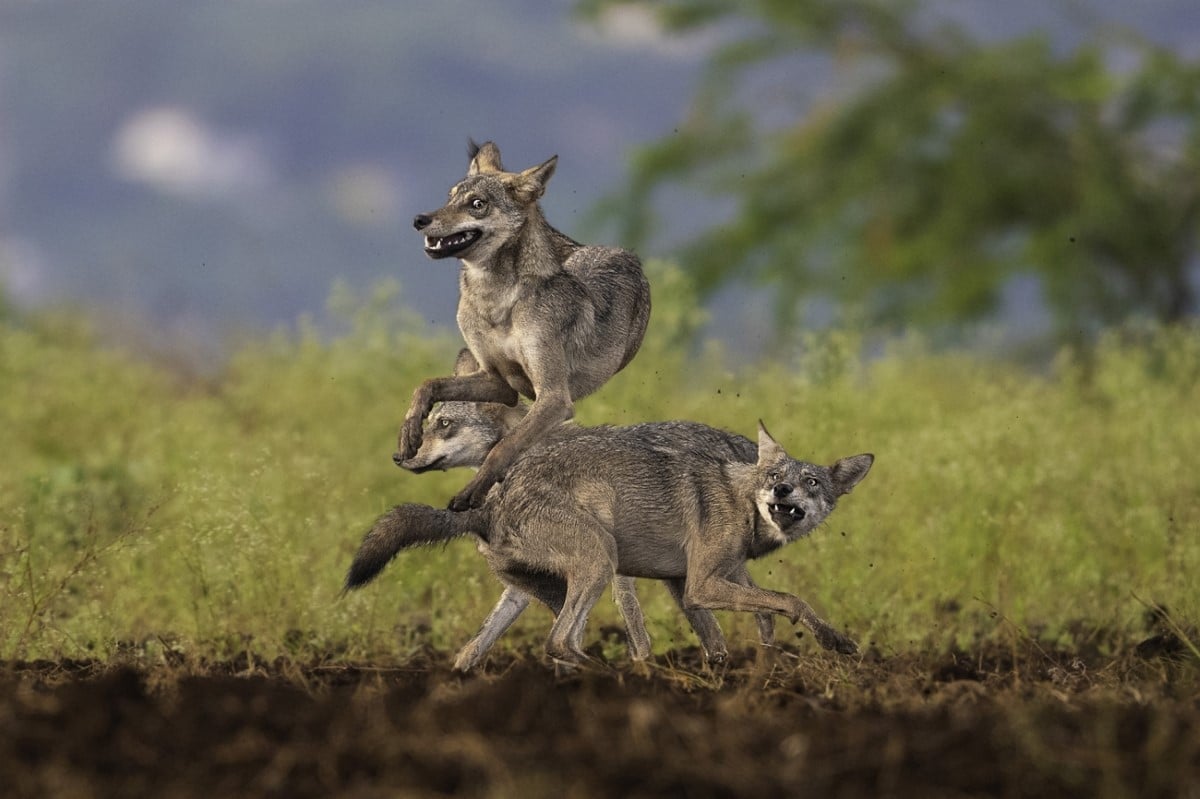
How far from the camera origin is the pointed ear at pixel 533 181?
7.23 m

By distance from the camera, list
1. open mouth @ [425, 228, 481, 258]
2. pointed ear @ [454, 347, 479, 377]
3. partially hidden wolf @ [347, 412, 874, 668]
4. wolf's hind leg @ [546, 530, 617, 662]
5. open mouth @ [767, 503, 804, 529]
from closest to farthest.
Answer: wolf's hind leg @ [546, 530, 617, 662], partially hidden wolf @ [347, 412, 874, 668], open mouth @ [425, 228, 481, 258], open mouth @ [767, 503, 804, 529], pointed ear @ [454, 347, 479, 377]

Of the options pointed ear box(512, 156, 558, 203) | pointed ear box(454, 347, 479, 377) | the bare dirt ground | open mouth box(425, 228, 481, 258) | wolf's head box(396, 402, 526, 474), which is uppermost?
pointed ear box(512, 156, 558, 203)

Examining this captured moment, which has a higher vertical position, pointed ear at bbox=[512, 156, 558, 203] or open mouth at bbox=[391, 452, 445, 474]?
pointed ear at bbox=[512, 156, 558, 203]

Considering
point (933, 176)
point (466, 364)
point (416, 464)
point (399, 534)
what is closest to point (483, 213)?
point (466, 364)

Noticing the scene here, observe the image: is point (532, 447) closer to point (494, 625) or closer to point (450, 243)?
point (494, 625)

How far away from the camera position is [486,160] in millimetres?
7719

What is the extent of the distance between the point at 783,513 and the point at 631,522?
2.39 feet

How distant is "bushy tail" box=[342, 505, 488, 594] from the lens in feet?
22.4

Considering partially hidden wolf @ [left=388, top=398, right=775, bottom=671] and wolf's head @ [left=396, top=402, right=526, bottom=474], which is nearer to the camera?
partially hidden wolf @ [left=388, top=398, right=775, bottom=671]

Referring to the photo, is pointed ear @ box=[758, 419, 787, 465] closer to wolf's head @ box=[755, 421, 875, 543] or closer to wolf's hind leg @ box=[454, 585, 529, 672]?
wolf's head @ box=[755, 421, 875, 543]

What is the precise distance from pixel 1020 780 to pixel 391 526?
347 cm

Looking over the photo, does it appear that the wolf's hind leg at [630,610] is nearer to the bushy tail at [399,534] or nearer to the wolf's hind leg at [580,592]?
the wolf's hind leg at [580,592]

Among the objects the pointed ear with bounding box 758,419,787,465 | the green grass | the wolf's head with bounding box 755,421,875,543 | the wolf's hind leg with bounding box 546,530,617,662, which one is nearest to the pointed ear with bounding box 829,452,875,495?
the wolf's head with bounding box 755,421,875,543

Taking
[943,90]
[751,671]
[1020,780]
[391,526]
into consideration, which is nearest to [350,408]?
[391,526]
